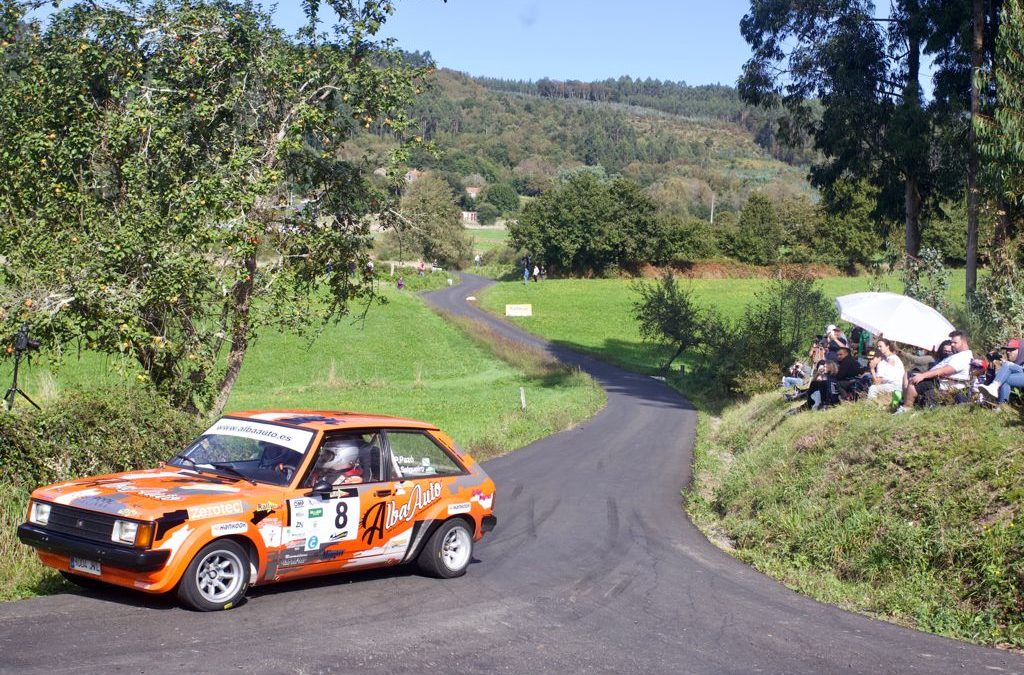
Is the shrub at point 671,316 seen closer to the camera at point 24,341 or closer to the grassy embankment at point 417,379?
the grassy embankment at point 417,379

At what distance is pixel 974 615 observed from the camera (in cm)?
920

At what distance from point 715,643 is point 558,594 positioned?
1.95 metres

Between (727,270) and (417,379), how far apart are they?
2181 inches

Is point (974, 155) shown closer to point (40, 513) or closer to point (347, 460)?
point (347, 460)

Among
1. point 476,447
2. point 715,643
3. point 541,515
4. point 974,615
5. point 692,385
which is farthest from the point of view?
point 692,385

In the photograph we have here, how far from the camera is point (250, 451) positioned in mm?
9297

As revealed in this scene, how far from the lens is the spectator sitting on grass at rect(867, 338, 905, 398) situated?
16391 mm

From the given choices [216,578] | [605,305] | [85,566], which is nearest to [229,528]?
[216,578]

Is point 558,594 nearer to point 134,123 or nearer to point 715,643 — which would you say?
point 715,643

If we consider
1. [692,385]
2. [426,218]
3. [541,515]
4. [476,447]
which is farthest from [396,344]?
[541,515]

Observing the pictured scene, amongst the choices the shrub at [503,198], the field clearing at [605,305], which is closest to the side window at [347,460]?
the field clearing at [605,305]

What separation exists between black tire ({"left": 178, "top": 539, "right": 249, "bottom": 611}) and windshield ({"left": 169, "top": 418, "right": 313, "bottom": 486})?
36.3 inches

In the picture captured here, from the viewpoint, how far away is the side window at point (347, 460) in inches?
362

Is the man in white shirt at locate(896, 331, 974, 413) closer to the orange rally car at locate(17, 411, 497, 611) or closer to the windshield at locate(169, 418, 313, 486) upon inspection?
the orange rally car at locate(17, 411, 497, 611)
